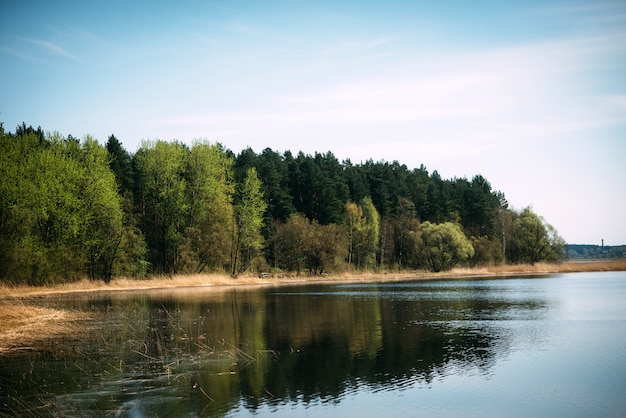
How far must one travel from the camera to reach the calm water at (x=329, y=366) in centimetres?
1819

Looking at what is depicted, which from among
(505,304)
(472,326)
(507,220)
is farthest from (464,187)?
(472,326)

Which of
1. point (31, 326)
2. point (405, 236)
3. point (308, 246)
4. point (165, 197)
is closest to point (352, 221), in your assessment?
point (405, 236)

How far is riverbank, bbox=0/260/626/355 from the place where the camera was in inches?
1253

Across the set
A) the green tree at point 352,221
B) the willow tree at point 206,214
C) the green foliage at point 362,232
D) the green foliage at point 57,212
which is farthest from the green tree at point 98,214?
the green tree at point 352,221

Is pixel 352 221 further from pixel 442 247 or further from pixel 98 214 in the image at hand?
pixel 98 214

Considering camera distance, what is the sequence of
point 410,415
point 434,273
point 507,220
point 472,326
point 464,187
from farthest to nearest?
point 464,187, point 507,220, point 434,273, point 472,326, point 410,415

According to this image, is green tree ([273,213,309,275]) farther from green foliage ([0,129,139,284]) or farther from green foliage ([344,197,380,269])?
green foliage ([0,129,139,284])

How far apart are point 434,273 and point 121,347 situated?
304 feet

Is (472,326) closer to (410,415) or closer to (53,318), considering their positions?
(410,415)

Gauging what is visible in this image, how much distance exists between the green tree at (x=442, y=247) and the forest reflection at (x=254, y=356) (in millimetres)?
70421

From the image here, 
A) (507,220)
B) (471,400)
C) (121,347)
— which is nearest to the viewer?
(471,400)

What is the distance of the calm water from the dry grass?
52.9 inches

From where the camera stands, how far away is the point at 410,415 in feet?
56.5

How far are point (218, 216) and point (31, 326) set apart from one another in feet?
177
